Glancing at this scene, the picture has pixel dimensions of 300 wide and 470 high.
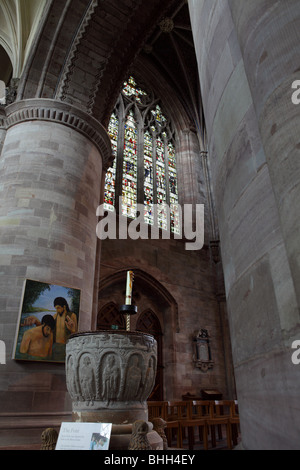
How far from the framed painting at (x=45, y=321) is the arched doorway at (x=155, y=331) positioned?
14.4 ft

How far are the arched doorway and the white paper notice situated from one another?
791 centimetres

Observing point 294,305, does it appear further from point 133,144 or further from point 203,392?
point 133,144

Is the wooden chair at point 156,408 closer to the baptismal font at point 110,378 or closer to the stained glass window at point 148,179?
the baptismal font at point 110,378

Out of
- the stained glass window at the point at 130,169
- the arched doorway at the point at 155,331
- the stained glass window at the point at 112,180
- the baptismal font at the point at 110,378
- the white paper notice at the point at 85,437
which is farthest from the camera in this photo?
the stained glass window at the point at 130,169

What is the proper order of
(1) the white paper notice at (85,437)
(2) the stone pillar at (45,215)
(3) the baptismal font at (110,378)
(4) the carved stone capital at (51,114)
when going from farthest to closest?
(4) the carved stone capital at (51,114), (2) the stone pillar at (45,215), (3) the baptismal font at (110,378), (1) the white paper notice at (85,437)

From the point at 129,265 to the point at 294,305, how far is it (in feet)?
29.0

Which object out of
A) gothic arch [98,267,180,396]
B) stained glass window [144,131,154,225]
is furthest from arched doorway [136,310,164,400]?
stained glass window [144,131,154,225]

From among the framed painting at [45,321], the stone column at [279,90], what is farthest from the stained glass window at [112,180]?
the stone column at [279,90]

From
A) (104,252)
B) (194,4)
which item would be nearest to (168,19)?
(104,252)

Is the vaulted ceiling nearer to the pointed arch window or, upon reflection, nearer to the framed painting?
the pointed arch window

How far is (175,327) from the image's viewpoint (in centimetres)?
1039

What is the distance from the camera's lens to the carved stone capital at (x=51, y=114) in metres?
7.18

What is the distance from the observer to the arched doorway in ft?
32.2

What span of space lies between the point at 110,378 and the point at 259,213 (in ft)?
7.18
